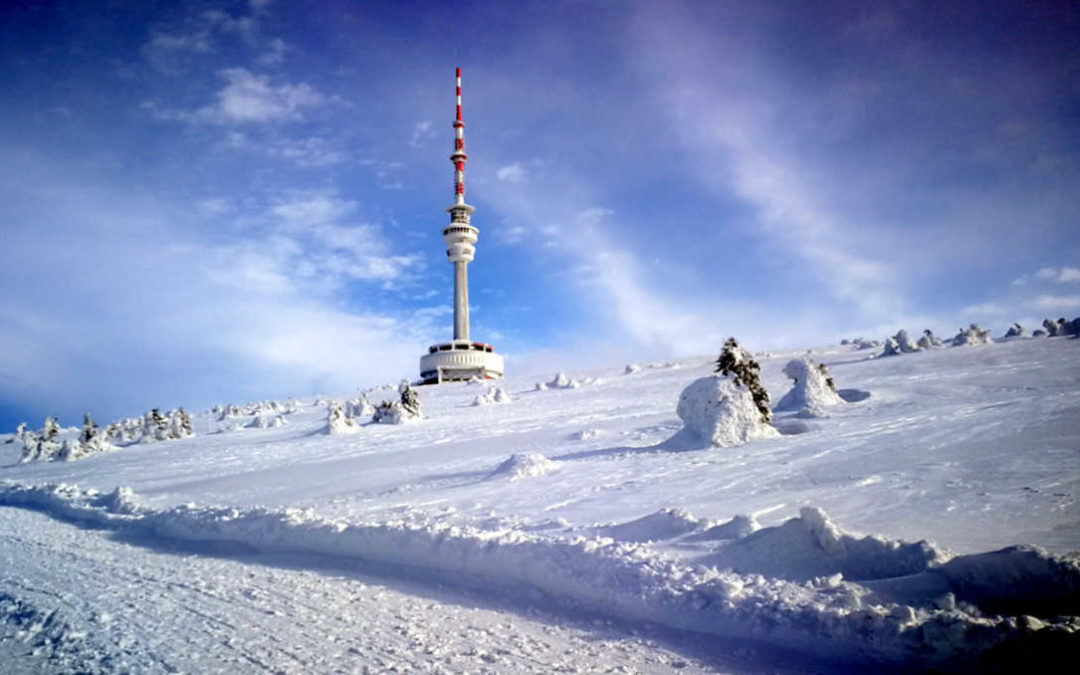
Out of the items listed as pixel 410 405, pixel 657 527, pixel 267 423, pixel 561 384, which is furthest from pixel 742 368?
pixel 267 423

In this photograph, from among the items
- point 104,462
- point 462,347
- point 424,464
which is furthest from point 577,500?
point 462,347

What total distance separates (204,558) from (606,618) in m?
7.20

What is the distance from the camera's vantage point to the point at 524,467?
12922 mm

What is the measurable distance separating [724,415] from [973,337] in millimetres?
22931

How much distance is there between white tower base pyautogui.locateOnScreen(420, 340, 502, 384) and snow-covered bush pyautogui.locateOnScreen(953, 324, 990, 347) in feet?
174

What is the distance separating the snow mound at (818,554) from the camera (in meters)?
5.57

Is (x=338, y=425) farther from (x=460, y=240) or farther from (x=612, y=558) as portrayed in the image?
(x=460, y=240)

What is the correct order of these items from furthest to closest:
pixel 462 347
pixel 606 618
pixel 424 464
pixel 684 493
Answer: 1. pixel 462 347
2. pixel 424 464
3. pixel 684 493
4. pixel 606 618

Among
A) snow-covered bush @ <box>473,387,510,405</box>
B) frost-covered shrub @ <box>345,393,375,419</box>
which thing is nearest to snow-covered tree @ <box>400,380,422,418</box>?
snow-covered bush @ <box>473,387,510,405</box>

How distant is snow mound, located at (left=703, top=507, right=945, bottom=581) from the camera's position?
5.57m

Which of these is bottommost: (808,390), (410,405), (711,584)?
(711,584)

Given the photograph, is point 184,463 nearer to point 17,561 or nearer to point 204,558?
point 17,561

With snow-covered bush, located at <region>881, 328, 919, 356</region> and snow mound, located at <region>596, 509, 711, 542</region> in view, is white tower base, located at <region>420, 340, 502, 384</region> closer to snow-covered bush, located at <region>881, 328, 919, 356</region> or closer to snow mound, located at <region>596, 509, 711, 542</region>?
snow-covered bush, located at <region>881, 328, 919, 356</region>

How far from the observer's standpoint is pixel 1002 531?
20.7ft
